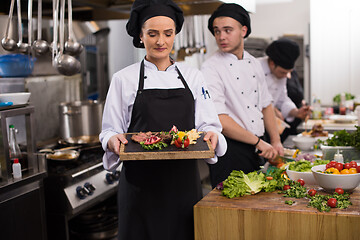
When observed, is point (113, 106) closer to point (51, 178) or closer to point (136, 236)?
point (136, 236)

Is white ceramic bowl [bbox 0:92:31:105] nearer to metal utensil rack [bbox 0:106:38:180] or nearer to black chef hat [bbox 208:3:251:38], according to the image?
metal utensil rack [bbox 0:106:38:180]

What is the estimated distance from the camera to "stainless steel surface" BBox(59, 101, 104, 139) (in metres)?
3.81

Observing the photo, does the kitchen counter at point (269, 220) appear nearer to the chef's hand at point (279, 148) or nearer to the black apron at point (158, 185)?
the black apron at point (158, 185)

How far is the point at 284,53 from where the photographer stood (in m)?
4.20

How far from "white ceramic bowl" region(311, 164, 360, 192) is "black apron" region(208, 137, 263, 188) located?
0.96 m

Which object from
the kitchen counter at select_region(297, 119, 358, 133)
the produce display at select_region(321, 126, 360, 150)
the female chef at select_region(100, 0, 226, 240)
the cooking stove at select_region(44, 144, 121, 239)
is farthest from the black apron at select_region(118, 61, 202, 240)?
the kitchen counter at select_region(297, 119, 358, 133)

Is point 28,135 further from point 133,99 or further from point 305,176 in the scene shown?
point 305,176

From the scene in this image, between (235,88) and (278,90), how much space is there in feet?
5.72

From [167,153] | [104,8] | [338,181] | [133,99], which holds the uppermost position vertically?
[104,8]

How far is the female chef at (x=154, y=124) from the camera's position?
2166mm

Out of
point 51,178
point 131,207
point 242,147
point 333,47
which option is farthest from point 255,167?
point 333,47

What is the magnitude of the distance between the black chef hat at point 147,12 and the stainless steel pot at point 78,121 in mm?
1730

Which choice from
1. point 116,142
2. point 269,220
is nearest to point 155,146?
point 116,142

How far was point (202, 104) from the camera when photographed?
232cm
